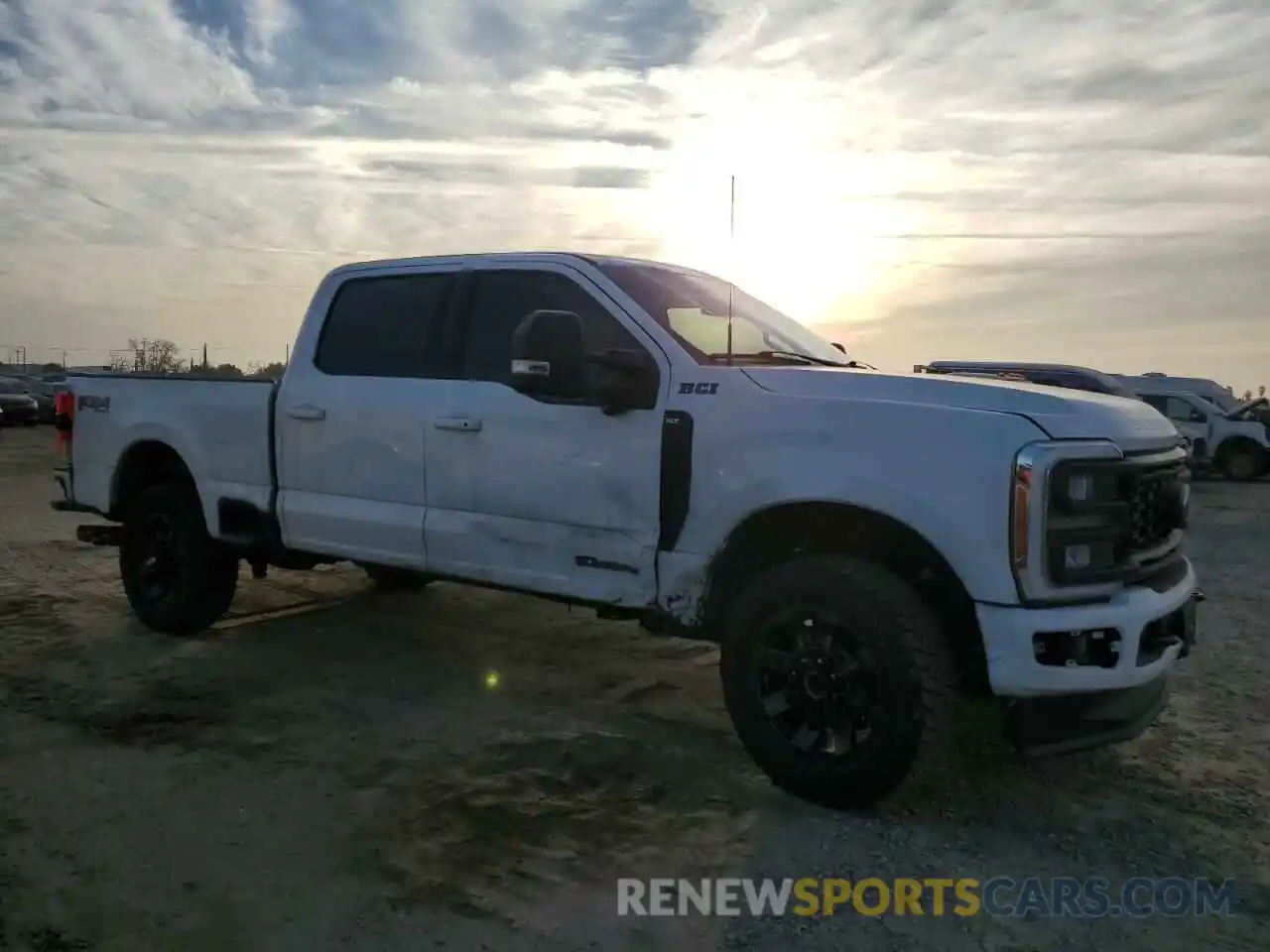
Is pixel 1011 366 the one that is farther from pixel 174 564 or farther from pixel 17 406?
pixel 17 406

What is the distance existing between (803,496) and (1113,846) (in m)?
1.59

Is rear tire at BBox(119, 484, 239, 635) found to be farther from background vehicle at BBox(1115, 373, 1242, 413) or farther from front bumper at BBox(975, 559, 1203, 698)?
background vehicle at BBox(1115, 373, 1242, 413)

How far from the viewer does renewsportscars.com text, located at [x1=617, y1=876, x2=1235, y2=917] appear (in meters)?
3.30

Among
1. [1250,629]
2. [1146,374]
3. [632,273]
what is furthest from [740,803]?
[1146,374]

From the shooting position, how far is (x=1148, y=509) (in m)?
3.94

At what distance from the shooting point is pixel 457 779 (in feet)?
13.9

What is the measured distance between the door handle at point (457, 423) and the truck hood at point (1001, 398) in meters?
Answer: 1.35

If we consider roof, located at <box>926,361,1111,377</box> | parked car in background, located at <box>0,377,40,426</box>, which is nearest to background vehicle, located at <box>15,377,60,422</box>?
parked car in background, located at <box>0,377,40,426</box>

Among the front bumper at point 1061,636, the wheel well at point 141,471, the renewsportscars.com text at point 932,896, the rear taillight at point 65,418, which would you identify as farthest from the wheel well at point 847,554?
the rear taillight at point 65,418

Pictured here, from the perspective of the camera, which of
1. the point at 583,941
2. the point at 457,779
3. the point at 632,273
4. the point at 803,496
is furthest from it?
the point at 632,273

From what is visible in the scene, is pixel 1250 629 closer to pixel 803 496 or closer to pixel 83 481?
pixel 803 496

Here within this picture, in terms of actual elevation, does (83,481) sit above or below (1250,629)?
above

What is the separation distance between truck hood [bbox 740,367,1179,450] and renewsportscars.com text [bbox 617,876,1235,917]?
56.5 inches

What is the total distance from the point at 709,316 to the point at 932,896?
8.54 ft
